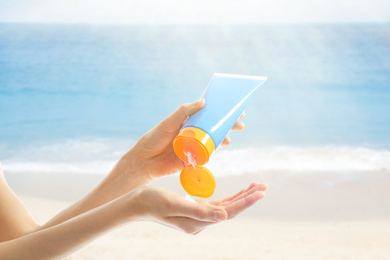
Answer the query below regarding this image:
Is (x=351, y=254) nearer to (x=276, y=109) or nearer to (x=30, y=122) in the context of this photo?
(x=276, y=109)

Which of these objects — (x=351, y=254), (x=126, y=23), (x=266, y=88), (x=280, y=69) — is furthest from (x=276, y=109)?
(x=126, y=23)

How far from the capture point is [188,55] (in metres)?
8.46

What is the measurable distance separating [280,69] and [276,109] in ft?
7.97

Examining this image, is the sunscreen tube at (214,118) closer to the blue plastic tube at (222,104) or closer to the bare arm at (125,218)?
the blue plastic tube at (222,104)

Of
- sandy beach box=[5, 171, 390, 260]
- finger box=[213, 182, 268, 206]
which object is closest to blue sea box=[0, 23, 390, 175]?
sandy beach box=[5, 171, 390, 260]

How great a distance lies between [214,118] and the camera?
2.45ft

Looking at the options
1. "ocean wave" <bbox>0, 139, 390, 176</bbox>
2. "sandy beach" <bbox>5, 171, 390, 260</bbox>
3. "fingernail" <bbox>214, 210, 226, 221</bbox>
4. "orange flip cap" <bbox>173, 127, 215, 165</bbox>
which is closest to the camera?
"fingernail" <bbox>214, 210, 226, 221</bbox>

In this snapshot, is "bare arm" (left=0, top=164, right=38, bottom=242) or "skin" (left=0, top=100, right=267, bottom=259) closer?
"skin" (left=0, top=100, right=267, bottom=259)

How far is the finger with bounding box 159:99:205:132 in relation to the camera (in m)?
0.76

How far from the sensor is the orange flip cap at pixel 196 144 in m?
0.71

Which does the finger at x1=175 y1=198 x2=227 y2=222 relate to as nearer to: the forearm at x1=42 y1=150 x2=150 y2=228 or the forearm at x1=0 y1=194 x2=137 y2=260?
the forearm at x1=0 y1=194 x2=137 y2=260

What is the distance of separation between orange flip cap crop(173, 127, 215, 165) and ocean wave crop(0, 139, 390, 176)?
1.95 m

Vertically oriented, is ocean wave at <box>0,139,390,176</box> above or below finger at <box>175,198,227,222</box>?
above

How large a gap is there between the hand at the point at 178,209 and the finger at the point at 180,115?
0.19 metres
